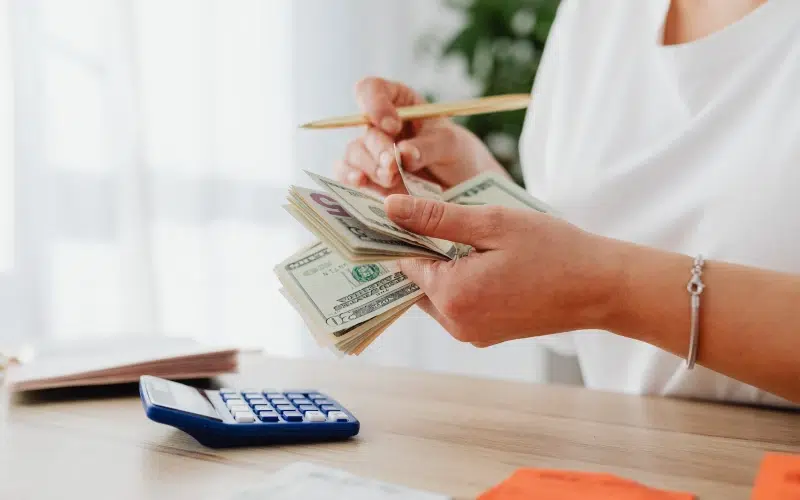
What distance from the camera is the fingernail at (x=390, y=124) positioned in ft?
3.56

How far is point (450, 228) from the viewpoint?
29.7 inches

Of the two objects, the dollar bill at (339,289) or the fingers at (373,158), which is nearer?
the dollar bill at (339,289)

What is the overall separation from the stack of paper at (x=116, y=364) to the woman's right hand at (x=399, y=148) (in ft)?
1.08

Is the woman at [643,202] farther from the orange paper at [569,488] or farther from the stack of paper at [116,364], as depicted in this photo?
the stack of paper at [116,364]

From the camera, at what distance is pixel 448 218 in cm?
75

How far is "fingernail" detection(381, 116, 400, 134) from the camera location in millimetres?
1086

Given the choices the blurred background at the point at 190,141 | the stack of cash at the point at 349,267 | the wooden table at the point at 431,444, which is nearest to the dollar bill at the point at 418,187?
the stack of cash at the point at 349,267

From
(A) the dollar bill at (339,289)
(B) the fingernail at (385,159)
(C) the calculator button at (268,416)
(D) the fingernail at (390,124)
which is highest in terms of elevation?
(D) the fingernail at (390,124)

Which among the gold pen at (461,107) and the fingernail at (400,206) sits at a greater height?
the gold pen at (461,107)

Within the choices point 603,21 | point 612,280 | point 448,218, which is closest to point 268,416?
point 448,218

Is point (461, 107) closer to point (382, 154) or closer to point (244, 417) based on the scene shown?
point (382, 154)

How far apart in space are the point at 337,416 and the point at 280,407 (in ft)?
0.22

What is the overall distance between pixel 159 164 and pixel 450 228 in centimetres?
167

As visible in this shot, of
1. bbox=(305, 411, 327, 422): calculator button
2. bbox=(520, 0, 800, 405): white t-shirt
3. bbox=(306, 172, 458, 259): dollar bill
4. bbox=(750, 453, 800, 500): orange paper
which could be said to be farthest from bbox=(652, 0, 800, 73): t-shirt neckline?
bbox=(305, 411, 327, 422): calculator button
